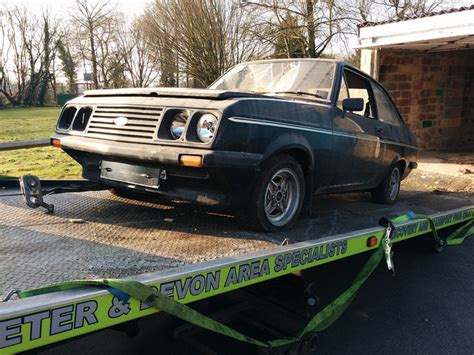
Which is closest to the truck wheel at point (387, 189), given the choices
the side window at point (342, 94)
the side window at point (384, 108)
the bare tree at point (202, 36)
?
the side window at point (384, 108)

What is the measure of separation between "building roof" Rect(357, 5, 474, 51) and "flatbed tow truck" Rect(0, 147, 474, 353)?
5816 mm

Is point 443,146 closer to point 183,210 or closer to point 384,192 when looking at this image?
point 384,192

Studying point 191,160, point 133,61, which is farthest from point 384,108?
point 133,61

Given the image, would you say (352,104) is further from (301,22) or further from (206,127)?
(301,22)

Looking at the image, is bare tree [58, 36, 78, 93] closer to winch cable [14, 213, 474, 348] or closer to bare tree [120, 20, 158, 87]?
bare tree [120, 20, 158, 87]

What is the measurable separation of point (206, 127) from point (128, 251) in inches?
36.8

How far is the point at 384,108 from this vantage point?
547cm

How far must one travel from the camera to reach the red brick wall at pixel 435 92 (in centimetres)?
1183

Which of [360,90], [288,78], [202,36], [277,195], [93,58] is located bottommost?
[277,195]

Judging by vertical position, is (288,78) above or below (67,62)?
below

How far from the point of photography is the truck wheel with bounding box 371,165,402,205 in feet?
17.8

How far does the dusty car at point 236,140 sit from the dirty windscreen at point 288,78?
12 mm

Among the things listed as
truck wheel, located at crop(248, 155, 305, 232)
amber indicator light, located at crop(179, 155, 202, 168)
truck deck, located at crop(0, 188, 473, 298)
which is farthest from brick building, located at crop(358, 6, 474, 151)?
amber indicator light, located at crop(179, 155, 202, 168)

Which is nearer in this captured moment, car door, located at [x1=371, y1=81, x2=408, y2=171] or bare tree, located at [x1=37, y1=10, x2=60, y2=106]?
car door, located at [x1=371, y1=81, x2=408, y2=171]
